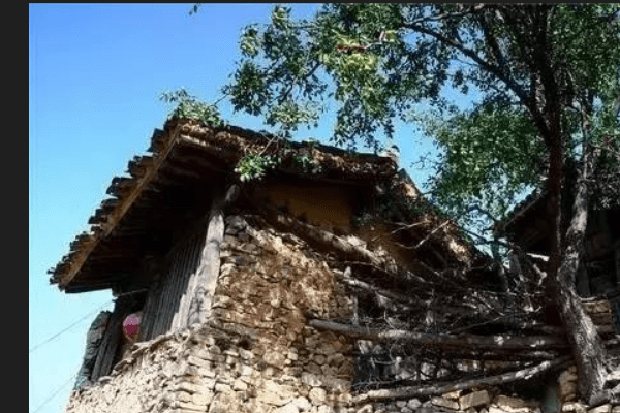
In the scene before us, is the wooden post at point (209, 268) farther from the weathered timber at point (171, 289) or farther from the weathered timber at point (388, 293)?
the weathered timber at point (388, 293)

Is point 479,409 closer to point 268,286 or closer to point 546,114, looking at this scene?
point 268,286

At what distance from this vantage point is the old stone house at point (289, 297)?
6391 millimetres

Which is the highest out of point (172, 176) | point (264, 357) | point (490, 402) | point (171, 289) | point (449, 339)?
point (172, 176)

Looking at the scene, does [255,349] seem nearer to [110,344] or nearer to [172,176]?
[172,176]

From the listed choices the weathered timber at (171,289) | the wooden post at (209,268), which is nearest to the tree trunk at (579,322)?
the wooden post at (209,268)

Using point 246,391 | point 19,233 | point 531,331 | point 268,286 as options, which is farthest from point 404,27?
point 19,233

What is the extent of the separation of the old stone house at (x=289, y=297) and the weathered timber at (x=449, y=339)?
0.02 meters

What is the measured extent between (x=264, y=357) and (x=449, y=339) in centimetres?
207

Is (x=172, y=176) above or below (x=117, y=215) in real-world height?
above

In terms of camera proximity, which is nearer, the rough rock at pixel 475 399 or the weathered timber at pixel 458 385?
the weathered timber at pixel 458 385

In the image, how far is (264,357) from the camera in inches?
257

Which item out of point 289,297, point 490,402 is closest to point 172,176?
point 289,297

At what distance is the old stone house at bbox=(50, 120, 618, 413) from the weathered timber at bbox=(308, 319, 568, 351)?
2cm

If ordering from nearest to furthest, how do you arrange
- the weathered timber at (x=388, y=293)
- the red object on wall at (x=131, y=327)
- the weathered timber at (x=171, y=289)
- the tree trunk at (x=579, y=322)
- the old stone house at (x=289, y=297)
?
the tree trunk at (x=579, y=322) → the old stone house at (x=289, y=297) → the weathered timber at (x=171, y=289) → the weathered timber at (x=388, y=293) → the red object on wall at (x=131, y=327)
